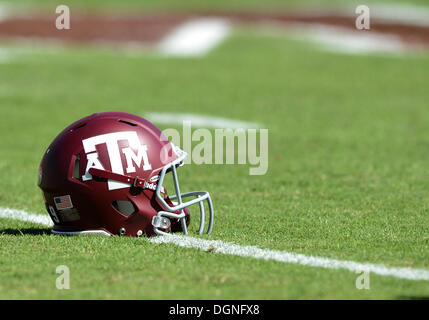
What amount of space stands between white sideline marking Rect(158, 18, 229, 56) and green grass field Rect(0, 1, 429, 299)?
2.98ft

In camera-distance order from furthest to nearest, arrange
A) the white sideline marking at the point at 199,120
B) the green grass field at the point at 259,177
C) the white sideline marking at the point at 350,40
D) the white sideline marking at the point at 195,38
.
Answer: the white sideline marking at the point at 350,40
the white sideline marking at the point at 195,38
the white sideline marking at the point at 199,120
the green grass field at the point at 259,177

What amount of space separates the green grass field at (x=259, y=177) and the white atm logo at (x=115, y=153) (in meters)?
0.51

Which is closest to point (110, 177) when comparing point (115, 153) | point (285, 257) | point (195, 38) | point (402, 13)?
point (115, 153)

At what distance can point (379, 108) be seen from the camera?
47.1ft

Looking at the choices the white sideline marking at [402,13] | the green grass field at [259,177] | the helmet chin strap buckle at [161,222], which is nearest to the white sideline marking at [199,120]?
the green grass field at [259,177]

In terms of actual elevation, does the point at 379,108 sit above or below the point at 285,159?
above

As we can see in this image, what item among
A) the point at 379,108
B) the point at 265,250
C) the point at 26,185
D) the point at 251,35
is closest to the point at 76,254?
the point at 265,250

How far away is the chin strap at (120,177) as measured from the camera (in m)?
5.74

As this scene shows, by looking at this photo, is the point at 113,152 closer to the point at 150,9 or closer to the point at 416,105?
the point at 416,105

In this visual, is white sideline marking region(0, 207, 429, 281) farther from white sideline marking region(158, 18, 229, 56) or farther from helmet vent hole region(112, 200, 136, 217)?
white sideline marking region(158, 18, 229, 56)

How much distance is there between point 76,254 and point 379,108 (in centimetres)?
981

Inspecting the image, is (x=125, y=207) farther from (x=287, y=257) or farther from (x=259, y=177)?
(x=259, y=177)

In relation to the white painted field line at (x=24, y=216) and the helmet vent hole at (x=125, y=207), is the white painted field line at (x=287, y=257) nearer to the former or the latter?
the helmet vent hole at (x=125, y=207)

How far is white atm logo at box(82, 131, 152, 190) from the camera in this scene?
5.78 m
